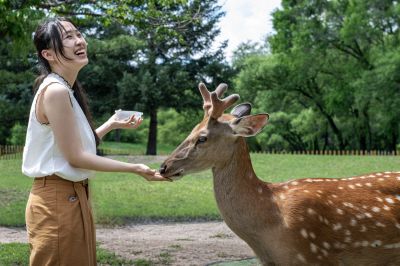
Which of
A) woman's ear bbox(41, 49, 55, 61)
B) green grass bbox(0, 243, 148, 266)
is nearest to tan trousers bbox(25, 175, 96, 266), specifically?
woman's ear bbox(41, 49, 55, 61)

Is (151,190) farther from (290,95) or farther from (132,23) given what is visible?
(290,95)

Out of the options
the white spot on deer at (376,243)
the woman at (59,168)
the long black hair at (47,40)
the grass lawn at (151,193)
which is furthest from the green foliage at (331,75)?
the woman at (59,168)

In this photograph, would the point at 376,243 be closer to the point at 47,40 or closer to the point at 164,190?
the point at 47,40

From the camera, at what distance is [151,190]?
14.8 meters

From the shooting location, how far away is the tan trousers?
9.55 feet

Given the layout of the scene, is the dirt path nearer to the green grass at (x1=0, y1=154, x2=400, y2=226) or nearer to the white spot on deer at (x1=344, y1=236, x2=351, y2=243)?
the green grass at (x1=0, y1=154, x2=400, y2=226)

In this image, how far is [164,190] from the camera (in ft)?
48.3

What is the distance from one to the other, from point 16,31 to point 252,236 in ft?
17.5

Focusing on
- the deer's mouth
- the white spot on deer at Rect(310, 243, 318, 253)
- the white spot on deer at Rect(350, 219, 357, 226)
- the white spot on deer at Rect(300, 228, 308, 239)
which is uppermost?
the deer's mouth

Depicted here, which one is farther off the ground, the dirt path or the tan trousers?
the tan trousers

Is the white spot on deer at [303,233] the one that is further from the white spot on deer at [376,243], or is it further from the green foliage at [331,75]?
the green foliage at [331,75]

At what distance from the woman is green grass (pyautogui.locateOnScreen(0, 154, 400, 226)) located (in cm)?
260

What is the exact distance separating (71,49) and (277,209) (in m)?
1.74

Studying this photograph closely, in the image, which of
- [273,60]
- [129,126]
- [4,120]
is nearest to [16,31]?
[129,126]
